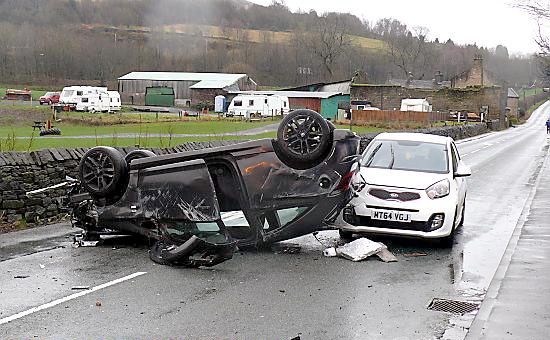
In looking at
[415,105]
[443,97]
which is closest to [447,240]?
[415,105]

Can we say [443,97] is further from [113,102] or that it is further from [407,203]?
[407,203]

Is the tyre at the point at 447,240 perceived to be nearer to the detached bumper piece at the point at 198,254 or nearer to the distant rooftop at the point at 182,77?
the detached bumper piece at the point at 198,254

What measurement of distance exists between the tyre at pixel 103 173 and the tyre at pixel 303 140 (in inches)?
87.5

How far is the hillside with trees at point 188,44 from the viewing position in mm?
87188

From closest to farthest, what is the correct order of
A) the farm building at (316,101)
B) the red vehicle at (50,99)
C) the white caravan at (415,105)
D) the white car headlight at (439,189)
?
the white car headlight at (439,189), the red vehicle at (50,99), the farm building at (316,101), the white caravan at (415,105)

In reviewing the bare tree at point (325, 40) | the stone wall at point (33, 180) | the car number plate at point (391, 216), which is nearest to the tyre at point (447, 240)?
the car number plate at point (391, 216)

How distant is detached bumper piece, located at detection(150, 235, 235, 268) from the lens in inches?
337

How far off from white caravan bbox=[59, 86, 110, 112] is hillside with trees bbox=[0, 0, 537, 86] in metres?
22.2

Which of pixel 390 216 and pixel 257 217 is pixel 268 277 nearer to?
pixel 257 217

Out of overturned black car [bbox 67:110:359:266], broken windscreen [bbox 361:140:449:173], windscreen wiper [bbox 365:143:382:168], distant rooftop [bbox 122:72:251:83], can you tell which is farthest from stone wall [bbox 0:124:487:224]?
distant rooftop [bbox 122:72:251:83]

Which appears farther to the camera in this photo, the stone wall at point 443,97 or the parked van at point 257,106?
the stone wall at point 443,97

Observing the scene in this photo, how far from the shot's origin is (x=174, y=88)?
274ft

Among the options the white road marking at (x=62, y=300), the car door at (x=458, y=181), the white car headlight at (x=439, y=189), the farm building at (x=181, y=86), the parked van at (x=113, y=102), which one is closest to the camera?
the white road marking at (x=62, y=300)

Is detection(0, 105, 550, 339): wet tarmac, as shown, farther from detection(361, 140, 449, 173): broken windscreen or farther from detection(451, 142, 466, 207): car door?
detection(361, 140, 449, 173): broken windscreen
